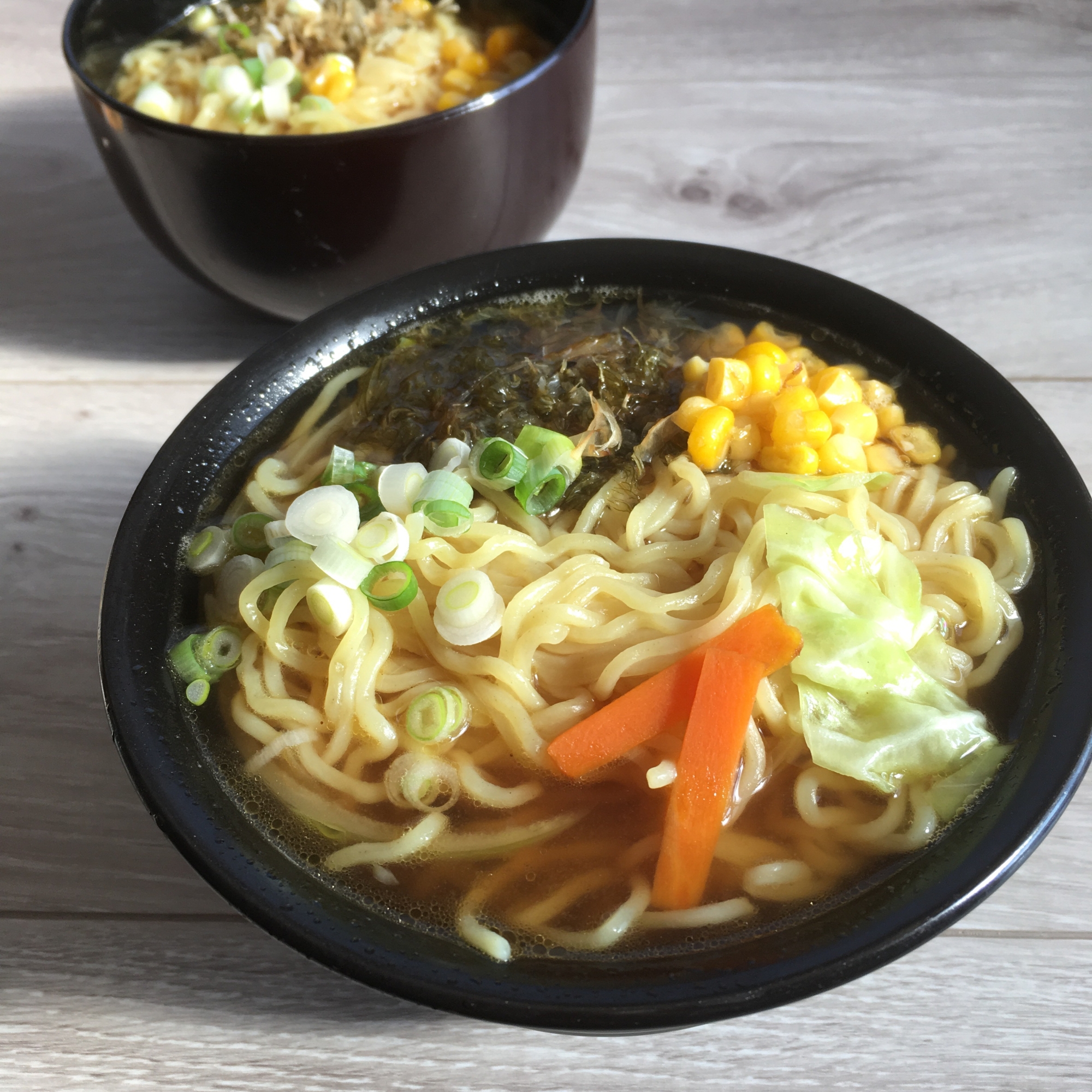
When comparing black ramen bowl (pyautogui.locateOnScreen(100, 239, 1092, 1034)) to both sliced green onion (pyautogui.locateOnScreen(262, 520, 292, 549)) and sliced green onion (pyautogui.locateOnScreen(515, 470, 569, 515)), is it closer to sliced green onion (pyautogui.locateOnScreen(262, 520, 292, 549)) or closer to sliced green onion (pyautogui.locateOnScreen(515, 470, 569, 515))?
sliced green onion (pyautogui.locateOnScreen(262, 520, 292, 549))

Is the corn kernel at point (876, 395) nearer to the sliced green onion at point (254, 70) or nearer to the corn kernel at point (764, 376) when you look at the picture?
the corn kernel at point (764, 376)

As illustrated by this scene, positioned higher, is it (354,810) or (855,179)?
(855,179)

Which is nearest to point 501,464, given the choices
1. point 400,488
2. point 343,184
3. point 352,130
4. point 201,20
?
point 400,488

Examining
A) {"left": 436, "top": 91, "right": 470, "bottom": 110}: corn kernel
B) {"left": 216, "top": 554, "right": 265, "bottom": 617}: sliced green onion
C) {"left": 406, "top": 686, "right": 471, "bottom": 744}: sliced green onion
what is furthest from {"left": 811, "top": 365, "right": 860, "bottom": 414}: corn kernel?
{"left": 436, "top": 91, "right": 470, "bottom": 110}: corn kernel

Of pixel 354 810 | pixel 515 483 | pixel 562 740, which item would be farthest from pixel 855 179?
pixel 354 810

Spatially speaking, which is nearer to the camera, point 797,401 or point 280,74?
point 797,401

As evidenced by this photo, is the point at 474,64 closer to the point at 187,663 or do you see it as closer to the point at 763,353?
the point at 763,353

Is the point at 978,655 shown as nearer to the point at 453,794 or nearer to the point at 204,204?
the point at 453,794

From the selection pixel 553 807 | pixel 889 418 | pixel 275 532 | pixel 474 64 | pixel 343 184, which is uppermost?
pixel 474 64
